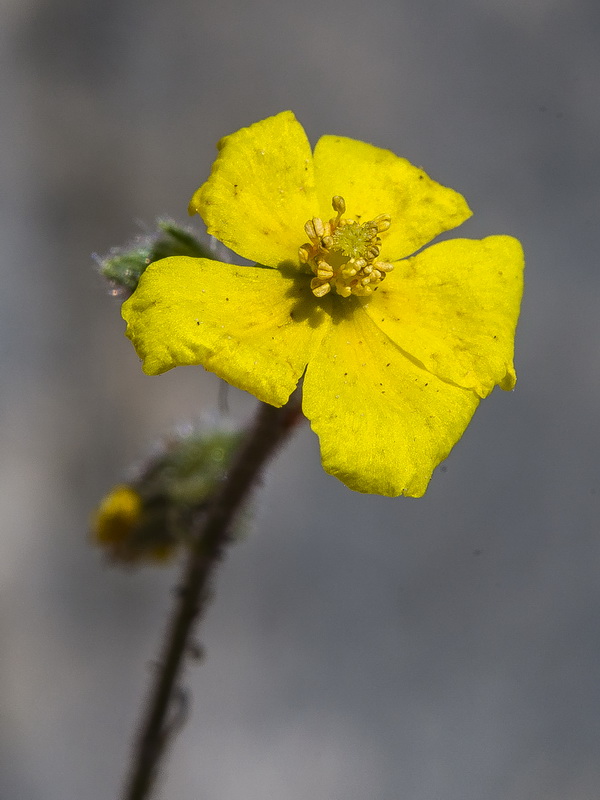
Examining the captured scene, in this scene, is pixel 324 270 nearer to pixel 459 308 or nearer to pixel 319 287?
pixel 319 287

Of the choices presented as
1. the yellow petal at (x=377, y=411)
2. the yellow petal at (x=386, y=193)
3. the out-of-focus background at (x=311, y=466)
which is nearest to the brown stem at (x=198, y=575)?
the yellow petal at (x=377, y=411)

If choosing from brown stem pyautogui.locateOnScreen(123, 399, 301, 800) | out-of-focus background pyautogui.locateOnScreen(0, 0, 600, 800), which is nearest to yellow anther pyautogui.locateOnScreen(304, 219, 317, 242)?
brown stem pyautogui.locateOnScreen(123, 399, 301, 800)

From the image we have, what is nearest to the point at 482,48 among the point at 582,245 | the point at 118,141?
the point at 582,245

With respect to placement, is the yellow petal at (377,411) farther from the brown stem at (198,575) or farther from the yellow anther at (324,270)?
the brown stem at (198,575)

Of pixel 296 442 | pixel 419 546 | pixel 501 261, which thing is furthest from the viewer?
pixel 296 442

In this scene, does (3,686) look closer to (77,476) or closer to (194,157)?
(77,476)

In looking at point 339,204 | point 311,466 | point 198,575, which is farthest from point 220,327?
point 311,466
